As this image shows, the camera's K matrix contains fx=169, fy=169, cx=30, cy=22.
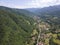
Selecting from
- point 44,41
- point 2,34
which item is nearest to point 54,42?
point 44,41

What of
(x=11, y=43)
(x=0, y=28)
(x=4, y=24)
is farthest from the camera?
(x=4, y=24)

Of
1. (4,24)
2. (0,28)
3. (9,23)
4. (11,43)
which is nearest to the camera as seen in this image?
(11,43)

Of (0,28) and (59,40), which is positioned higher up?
(0,28)

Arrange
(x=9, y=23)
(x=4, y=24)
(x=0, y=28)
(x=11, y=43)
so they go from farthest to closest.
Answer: (x=9, y=23), (x=4, y=24), (x=0, y=28), (x=11, y=43)

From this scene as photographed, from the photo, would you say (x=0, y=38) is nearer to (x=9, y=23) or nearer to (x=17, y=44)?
(x=17, y=44)

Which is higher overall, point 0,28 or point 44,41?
Result: point 0,28

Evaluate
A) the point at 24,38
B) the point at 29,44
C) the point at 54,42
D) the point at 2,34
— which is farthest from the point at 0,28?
the point at 54,42

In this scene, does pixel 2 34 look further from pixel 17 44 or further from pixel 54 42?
pixel 54 42

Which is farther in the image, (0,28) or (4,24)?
(4,24)

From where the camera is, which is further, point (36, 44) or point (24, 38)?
point (24, 38)
